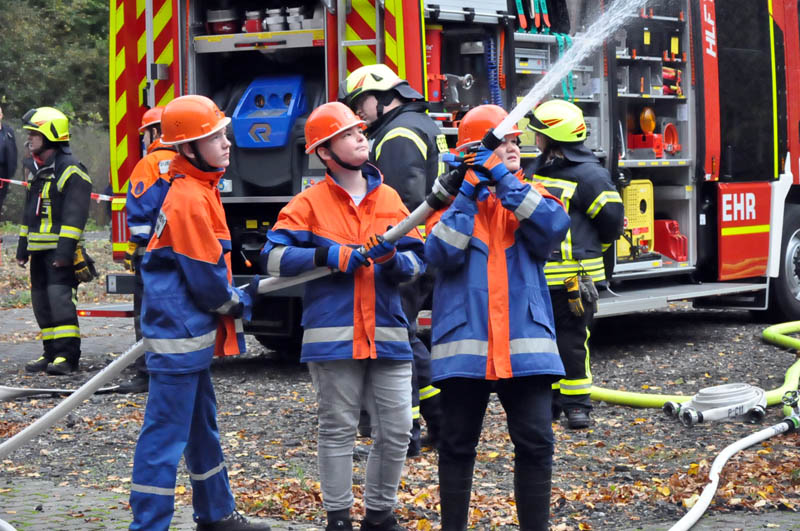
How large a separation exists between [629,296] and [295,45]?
10.0 feet

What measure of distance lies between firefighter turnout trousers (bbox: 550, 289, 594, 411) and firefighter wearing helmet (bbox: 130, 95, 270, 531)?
2713mm

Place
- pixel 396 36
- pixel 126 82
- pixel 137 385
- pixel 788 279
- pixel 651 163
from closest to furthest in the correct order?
pixel 396 36 < pixel 137 385 < pixel 126 82 < pixel 651 163 < pixel 788 279

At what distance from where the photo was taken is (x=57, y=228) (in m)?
9.44

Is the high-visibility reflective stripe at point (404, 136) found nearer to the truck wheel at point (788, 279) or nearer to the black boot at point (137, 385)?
the black boot at point (137, 385)

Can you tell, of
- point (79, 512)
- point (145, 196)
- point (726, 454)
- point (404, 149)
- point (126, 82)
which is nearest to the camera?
point (79, 512)

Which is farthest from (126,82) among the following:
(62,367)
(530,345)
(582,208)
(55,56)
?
(55,56)

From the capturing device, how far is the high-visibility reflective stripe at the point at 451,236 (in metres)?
4.38

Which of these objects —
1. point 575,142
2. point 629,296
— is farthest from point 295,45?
point 629,296

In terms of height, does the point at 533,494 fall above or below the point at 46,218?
below

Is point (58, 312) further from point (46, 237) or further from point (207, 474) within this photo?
point (207, 474)

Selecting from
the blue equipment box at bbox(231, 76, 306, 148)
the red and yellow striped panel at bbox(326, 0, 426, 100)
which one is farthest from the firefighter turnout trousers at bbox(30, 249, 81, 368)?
the red and yellow striped panel at bbox(326, 0, 426, 100)

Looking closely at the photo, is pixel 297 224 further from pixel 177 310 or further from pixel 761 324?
pixel 761 324

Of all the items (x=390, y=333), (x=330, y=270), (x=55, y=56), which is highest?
(x=55, y=56)

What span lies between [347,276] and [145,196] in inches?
114
